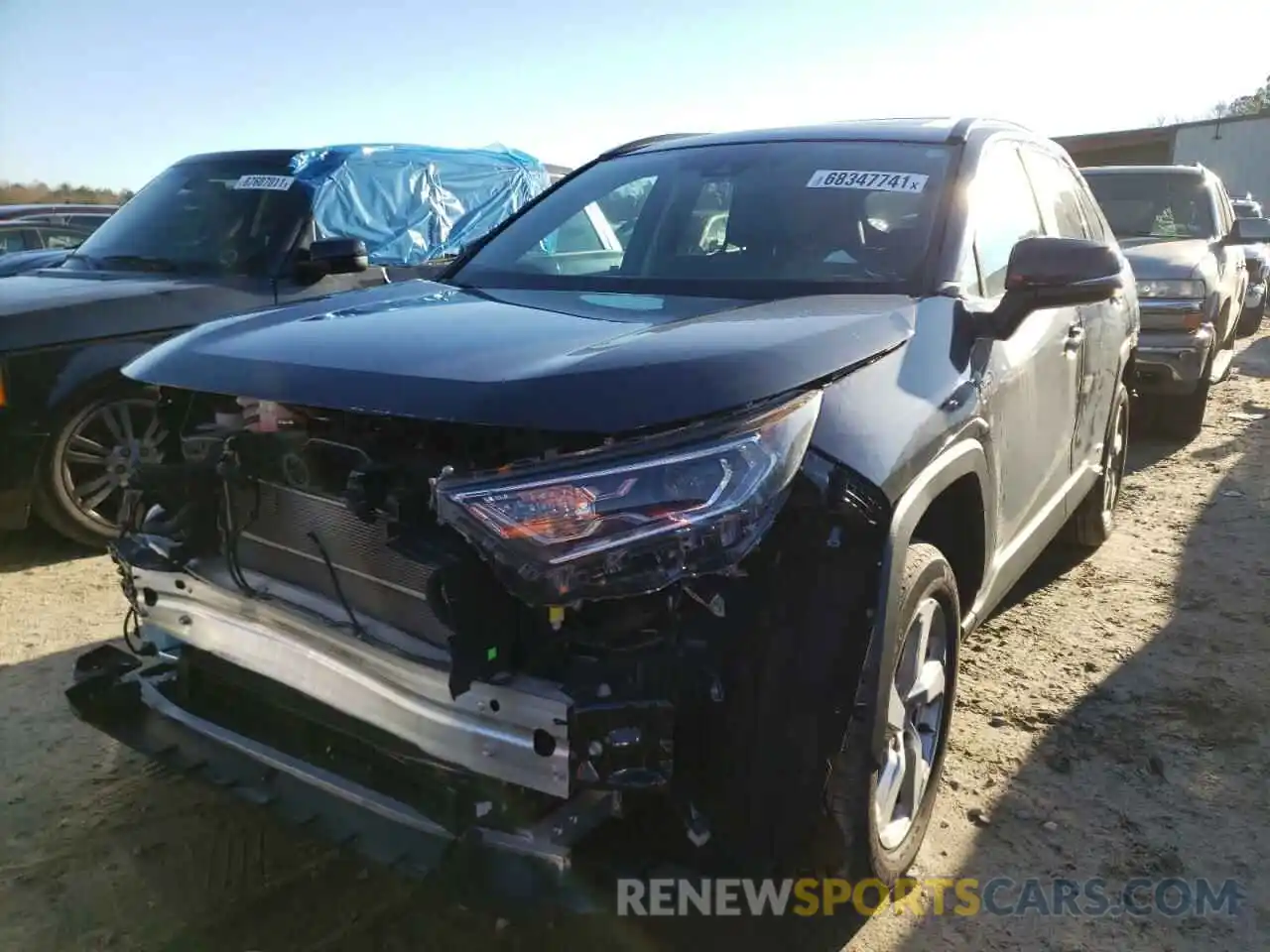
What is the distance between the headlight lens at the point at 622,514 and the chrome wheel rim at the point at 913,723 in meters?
0.71

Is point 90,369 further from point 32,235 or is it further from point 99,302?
point 32,235

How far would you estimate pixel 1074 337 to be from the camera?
368 centimetres

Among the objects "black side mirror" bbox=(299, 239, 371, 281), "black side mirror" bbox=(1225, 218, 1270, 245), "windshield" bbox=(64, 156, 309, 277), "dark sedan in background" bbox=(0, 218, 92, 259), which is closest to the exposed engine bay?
"black side mirror" bbox=(299, 239, 371, 281)

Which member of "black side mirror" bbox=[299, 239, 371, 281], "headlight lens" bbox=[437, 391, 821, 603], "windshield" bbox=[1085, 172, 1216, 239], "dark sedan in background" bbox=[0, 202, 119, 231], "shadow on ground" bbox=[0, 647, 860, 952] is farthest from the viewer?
"dark sedan in background" bbox=[0, 202, 119, 231]

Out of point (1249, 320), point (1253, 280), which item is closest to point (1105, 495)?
point (1253, 280)

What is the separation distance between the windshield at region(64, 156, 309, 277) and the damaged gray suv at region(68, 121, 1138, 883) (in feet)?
9.03

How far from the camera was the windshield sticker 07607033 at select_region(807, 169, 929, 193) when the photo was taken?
122 inches

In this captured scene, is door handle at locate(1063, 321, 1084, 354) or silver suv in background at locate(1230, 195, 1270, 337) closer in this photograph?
door handle at locate(1063, 321, 1084, 354)

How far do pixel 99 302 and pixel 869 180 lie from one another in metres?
3.58

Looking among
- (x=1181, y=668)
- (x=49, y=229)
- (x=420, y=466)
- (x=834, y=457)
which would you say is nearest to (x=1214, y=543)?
(x=1181, y=668)

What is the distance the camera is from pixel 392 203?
22.0ft

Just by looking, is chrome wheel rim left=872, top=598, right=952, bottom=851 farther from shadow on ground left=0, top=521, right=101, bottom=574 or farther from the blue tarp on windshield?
the blue tarp on windshield

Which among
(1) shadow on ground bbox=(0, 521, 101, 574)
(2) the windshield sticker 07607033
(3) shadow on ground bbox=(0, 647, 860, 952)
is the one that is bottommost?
(1) shadow on ground bbox=(0, 521, 101, 574)

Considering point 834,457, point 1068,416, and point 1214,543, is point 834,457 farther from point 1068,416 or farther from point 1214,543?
point 1214,543
